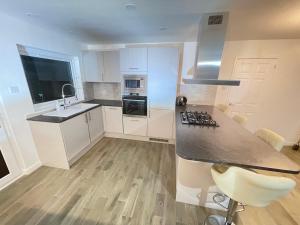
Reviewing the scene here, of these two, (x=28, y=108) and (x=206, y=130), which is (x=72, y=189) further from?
(x=206, y=130)

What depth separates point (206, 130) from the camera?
68.4 inches

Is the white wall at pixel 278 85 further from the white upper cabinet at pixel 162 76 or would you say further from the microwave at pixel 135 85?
the microwave at pixel 135 85

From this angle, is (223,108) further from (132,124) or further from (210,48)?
(132,124)

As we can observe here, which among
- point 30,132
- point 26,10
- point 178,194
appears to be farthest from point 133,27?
point 178,194

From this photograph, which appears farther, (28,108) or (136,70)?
(136,70)

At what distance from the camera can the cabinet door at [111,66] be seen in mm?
3189

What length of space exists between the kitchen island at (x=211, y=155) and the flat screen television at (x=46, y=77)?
2591mm

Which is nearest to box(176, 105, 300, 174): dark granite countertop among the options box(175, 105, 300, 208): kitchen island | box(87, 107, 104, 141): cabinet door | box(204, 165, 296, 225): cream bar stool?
box(175, 105, 300, 208): kitchen island

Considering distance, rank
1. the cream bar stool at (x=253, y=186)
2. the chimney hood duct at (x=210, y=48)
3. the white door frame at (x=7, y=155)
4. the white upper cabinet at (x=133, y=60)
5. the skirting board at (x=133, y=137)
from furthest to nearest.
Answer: the skirting board at (x=133, y=137)
the white upper cabinet at (x=133, y=60)
the white door frame at (x=7, y=155)
the chimney hood duct at (x=210, y=48)
the cream bar stool at (x=253, y=186)

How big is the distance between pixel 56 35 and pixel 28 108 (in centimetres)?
151

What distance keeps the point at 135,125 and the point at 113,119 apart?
591 mm

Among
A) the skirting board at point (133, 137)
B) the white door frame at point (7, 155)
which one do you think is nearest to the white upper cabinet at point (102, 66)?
the skirting board at point (133, 137)

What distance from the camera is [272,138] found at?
4.88ft

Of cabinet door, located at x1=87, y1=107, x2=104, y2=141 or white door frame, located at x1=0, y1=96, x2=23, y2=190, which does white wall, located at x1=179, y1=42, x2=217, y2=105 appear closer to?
cabinet door, located at x1=87, y1=107, x2=104, y2=141
